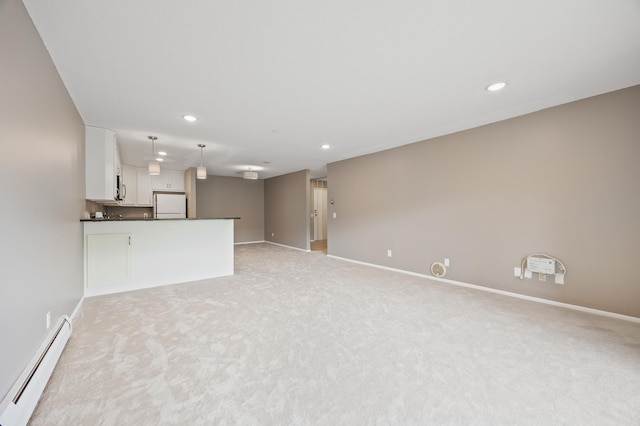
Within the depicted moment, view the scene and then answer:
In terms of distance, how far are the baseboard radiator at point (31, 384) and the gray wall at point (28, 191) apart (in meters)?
0.05

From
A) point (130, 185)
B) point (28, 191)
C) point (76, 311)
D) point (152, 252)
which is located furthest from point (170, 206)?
point (28, 191)

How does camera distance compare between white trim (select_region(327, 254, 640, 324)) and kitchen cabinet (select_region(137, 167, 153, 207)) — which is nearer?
white trim (select_region(327, 254, 640, 324))

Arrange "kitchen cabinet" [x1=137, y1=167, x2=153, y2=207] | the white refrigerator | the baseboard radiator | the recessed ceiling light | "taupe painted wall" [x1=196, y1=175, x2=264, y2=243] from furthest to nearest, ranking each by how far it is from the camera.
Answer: "taupe painted wall" [x1=196, y1=175, x2=264, y2=243]
the white refrigerator
"kitchen cabinet" [x1=137, y1=167, x2=153, y2=207]
the recessed ceiling light
the baseboard radiator

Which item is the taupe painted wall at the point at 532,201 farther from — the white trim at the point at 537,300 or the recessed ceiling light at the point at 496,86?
the recessed ceiling light at the point at 496,86

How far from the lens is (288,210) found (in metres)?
7.91

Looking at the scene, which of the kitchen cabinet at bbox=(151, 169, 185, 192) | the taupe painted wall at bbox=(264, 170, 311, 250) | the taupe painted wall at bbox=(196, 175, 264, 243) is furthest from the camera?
the taupe painted wall at bbox=(196, 175, 264, 243)

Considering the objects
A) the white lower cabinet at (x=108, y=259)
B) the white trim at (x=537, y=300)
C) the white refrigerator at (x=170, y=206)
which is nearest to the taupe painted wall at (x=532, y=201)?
the white trim at (x=537, y=300)

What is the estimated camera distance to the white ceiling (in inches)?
63.1

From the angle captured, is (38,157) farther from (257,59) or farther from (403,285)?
(403,285)

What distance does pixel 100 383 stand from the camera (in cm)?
169

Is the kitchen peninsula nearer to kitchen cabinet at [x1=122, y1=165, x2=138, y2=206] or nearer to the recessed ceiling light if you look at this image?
kitchen cabinet at [x1=122, y1=165, x2=138, y2=206]

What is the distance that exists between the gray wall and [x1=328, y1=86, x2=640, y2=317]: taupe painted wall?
4529 millimetres

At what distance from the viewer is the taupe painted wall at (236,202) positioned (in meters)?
8.15

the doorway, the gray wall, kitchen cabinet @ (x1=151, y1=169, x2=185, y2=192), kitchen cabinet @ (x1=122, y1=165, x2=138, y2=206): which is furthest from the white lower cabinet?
the doorway
